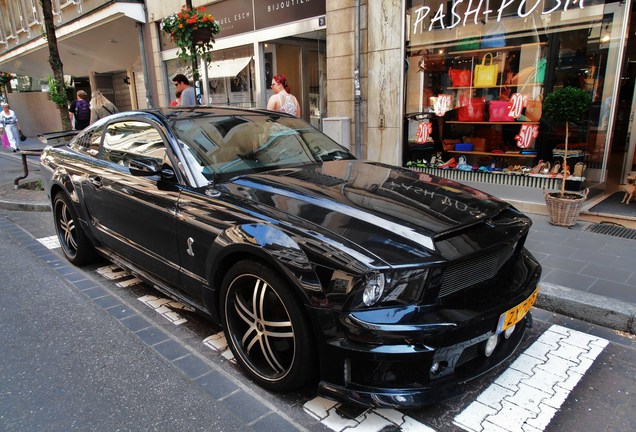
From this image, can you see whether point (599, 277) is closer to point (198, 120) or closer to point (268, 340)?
point (268, 340)

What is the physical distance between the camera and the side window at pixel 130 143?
11.4ft

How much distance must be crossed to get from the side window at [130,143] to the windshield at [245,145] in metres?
0.26

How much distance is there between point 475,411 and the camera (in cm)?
245

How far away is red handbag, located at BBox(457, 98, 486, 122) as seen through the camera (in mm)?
7086

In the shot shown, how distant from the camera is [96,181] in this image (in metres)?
Result: 4.10

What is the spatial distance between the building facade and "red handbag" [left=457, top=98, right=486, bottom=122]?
2 centimetres

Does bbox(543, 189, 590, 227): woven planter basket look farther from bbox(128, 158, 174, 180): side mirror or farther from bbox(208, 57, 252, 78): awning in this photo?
bbox(208, 57, 252, 78): awning

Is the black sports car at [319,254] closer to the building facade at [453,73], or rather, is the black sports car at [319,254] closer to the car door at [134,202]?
the car door at [134,202]

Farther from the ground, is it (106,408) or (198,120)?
(198,120)

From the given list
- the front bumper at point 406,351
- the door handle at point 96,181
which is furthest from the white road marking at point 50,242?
the front bumper at point 406,351

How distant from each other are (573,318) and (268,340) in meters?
2.59

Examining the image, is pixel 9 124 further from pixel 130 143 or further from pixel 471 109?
pixel 471 109

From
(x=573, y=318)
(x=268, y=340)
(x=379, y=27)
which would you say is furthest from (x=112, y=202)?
(x=379, y=27)

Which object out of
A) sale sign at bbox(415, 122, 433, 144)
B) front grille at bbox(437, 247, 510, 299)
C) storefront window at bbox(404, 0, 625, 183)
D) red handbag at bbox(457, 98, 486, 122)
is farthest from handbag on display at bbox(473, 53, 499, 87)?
front grille at bbox(437, 247, 510, 299)
